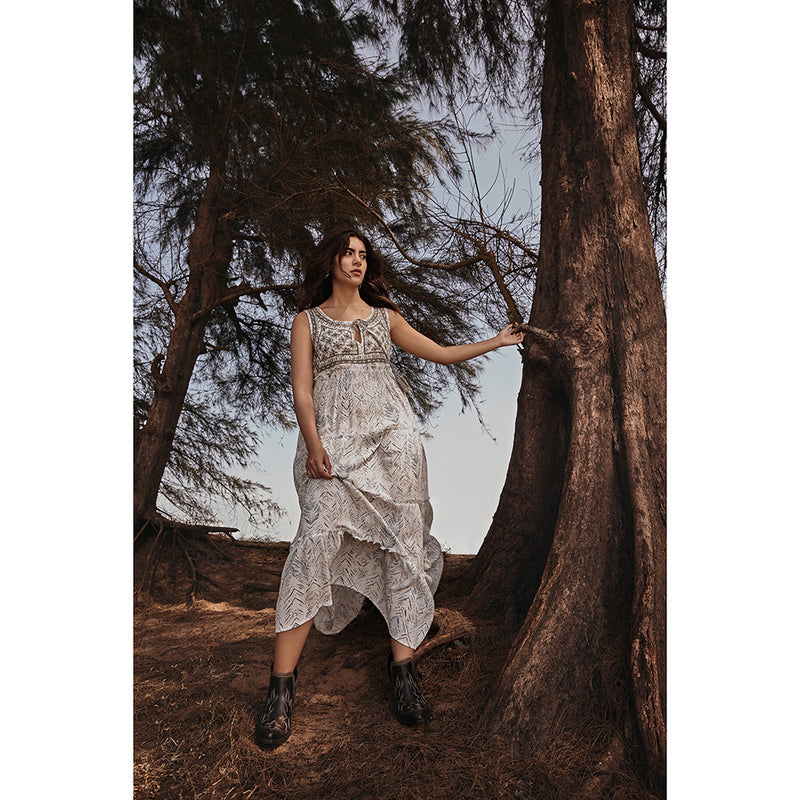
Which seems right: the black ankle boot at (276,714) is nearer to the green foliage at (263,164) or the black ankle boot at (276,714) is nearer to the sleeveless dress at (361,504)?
the sleeveless dress at (361,504)

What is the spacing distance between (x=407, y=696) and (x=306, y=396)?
104 centimetres

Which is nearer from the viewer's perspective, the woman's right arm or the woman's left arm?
→ the woman's right arm

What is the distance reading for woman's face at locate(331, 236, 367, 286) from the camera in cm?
257

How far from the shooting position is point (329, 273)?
2.65m

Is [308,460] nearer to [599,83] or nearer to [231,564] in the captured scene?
[231,564]

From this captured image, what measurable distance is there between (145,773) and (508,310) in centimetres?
212

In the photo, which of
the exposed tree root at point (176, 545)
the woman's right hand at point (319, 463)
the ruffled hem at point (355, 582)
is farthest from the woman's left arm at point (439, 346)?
the exposed tree root at point (176, 545)

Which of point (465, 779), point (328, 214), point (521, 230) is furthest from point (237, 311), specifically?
point (465, 779)

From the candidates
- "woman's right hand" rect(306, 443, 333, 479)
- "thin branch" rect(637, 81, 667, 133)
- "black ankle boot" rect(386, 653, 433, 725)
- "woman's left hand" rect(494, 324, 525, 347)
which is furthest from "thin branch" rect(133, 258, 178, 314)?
"thin branch" rect(637, 81, 667, 133)

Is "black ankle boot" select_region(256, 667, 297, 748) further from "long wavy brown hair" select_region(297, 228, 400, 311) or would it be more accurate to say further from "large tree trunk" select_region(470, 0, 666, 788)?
"long wavy brown hair" select_region(297, 228, 400, 311)

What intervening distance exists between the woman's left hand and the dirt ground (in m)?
0.96

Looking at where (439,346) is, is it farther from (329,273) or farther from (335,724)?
(335,724)

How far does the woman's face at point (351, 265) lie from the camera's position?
2.57 metres

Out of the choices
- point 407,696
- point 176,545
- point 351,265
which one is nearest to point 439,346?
point 351,265
